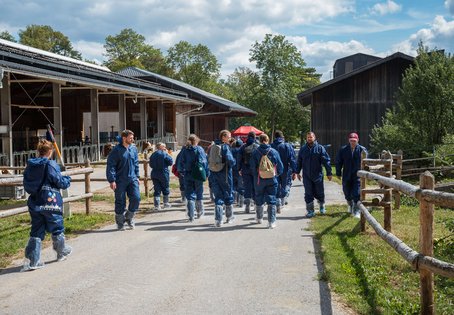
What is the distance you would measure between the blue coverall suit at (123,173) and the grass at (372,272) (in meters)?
3.36

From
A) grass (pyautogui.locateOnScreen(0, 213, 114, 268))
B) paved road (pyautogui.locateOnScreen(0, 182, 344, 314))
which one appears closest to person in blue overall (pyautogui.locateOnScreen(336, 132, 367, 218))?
paved road (pyautogui.locateOnScreen(0, 182, 344, 314))

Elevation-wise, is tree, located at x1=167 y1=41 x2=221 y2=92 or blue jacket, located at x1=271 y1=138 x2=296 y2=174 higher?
tree, located at x1=167 y1=41 x2=221 y2=92

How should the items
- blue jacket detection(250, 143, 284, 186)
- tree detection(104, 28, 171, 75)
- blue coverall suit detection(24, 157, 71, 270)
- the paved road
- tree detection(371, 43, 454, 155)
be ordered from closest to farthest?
the paved road → blue coverall suit detection(24, 157, 71, 270) → blue jacket detection(250, 143, 284, 186) → tree detection(371, 43, 454, 155) → tree detection(104, 28, 171, 75)

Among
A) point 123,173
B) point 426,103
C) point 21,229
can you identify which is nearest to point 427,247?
point 123,173

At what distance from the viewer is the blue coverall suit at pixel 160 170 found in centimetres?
1216

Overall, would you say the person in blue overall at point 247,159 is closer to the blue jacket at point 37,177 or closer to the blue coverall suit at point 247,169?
the blue coverall suit at point 247,169

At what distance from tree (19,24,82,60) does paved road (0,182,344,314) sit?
66847 mm

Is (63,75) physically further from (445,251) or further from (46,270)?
(445,251)

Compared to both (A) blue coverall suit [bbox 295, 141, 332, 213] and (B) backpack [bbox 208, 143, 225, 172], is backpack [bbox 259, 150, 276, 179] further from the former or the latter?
(A) blue coverall suit [bbox 295, 141, 332, 213]

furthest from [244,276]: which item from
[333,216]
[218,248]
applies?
[333,216]

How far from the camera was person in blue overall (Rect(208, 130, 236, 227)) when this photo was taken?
10039 millimetres

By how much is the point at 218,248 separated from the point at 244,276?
5.42 ft

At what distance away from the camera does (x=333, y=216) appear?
11250 millimetres

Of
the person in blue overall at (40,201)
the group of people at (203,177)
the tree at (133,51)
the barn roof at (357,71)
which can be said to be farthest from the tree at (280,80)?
the person in blue overall at (40,201)
